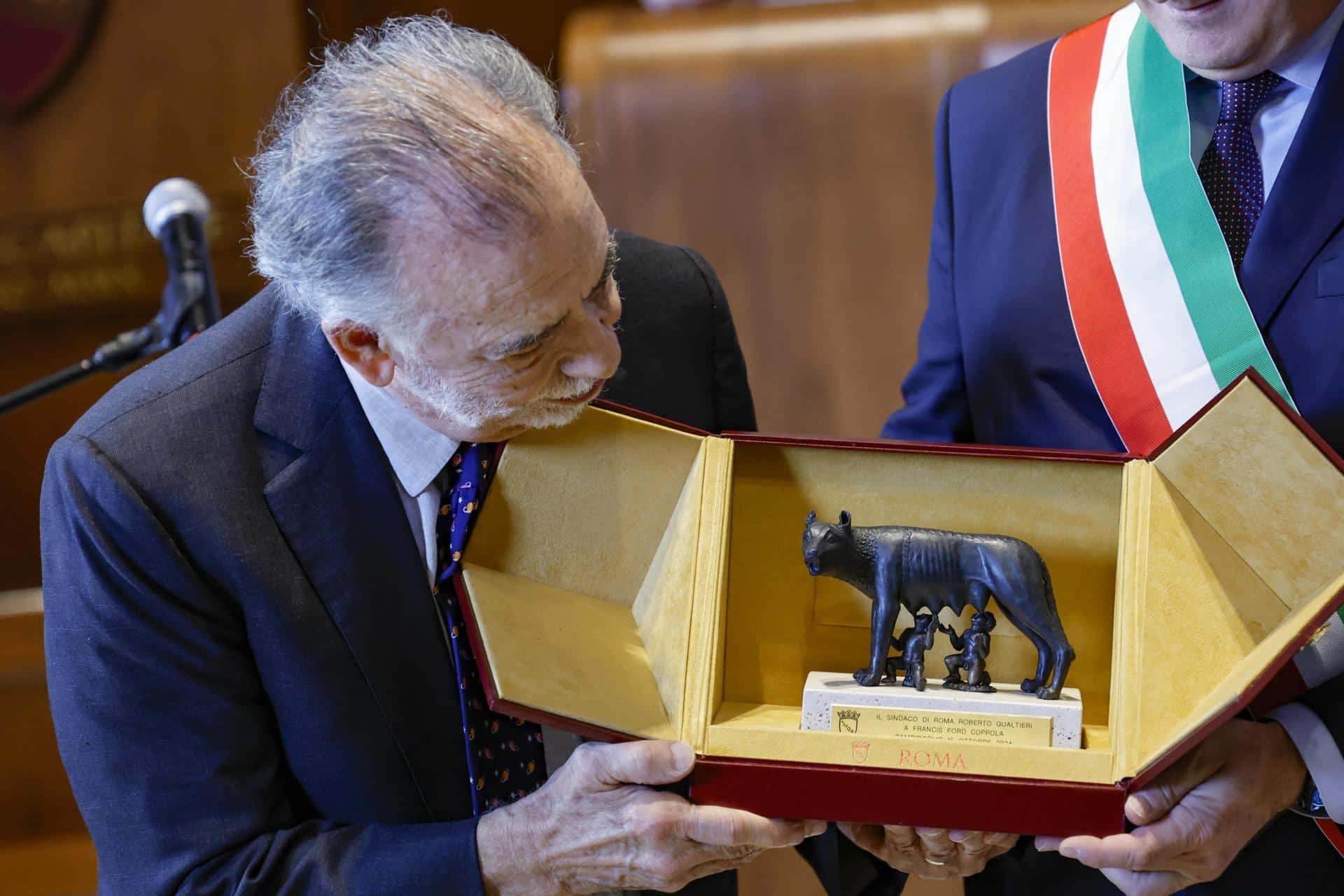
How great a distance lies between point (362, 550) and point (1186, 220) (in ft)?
2.86

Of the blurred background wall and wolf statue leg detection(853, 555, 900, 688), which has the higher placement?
the blurred background wall

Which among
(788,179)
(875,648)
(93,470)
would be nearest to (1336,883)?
(875,648)

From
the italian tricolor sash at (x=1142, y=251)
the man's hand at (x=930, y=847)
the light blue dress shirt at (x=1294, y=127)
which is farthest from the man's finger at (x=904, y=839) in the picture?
the italian tricolor sash at (x=1142, y=251)

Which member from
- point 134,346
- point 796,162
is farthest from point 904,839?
point 796,162

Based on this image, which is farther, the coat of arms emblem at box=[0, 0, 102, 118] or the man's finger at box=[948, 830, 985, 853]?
the coat of arms emblem at box=[0, 0, 102, 118]

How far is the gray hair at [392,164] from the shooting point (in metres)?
1.08

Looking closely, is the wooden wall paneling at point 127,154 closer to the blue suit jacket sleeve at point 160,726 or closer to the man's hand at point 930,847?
the blue suit jacket sleeve at point 160,726

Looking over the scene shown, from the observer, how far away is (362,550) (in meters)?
1.24

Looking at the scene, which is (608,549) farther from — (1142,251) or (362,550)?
(1142,251)

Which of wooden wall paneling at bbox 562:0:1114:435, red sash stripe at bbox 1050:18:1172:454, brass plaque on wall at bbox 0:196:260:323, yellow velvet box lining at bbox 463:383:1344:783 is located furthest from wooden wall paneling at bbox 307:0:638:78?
yellow velvet box lining at bbox 463:383:1344:783

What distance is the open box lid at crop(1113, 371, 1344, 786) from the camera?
41.9 inches

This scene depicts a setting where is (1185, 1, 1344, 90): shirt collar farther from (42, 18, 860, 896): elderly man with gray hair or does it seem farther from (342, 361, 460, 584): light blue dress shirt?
(342, 361, 460, 584): light blue dress shirt

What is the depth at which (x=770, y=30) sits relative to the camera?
8.25 ft

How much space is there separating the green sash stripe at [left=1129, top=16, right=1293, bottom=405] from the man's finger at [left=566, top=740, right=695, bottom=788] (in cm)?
62
